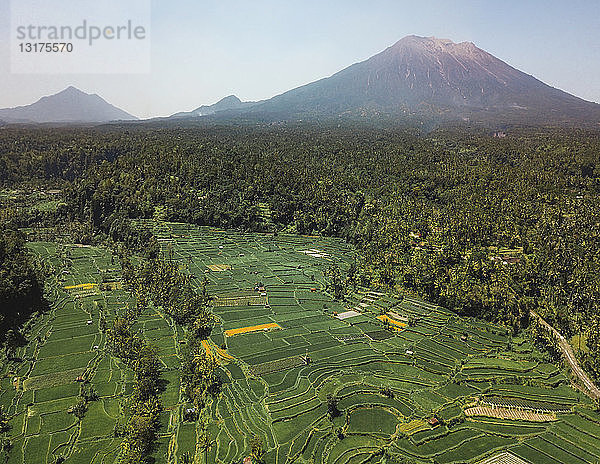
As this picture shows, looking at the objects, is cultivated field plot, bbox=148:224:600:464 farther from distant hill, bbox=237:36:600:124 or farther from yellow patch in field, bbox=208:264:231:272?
distant hill, bbox=237:36:600:124

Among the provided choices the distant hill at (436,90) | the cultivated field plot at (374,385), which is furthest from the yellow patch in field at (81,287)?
the distant hill at (436,90)

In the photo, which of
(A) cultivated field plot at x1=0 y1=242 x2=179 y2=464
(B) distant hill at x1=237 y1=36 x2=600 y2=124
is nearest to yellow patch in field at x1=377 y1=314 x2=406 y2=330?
(A) cultivated field plot at x1=0 y1=242 x2=179 y2=464

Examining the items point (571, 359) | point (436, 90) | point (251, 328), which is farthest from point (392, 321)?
point (436, 90)

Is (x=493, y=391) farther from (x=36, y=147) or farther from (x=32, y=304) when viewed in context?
(x=36, y=147)

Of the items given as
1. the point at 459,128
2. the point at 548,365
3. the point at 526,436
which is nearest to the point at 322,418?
the point at 526,436

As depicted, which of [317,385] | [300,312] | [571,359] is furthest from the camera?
[300,312]

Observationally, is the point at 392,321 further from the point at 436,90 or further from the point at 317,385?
the point at 436,90

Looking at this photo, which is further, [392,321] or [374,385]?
[392,321]
